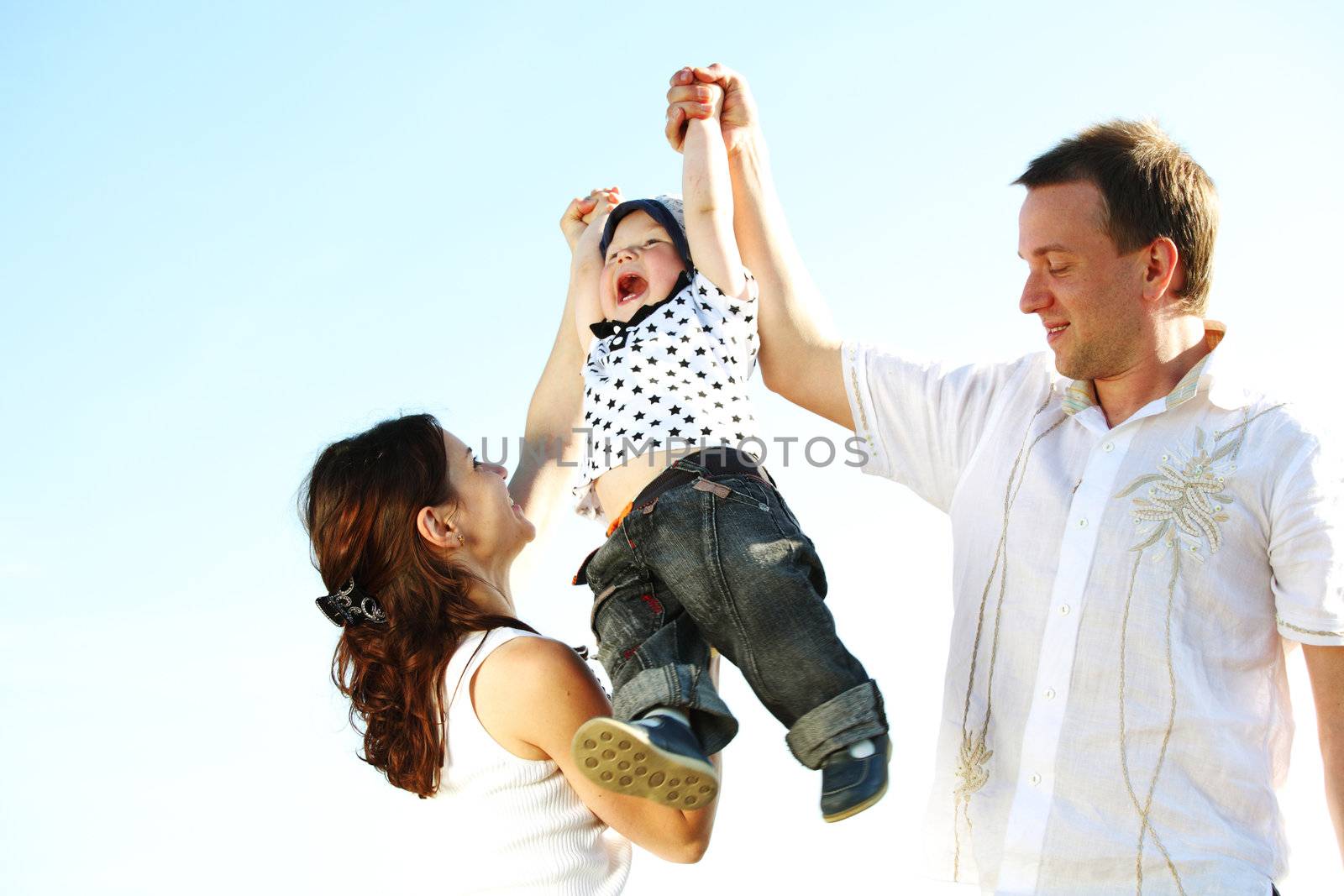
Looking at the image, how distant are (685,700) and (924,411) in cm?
111

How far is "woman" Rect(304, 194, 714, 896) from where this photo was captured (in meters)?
2.98

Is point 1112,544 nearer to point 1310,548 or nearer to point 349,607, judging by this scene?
point 1310,548

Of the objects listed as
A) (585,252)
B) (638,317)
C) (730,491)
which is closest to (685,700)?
(730,491)

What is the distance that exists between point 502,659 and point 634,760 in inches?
25.8

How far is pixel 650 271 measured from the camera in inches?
138

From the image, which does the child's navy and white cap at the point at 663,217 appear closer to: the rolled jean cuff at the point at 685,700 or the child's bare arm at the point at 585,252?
the child's bare arm at the point at 585,252

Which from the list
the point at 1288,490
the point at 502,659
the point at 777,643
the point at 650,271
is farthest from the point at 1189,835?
the point at 650,271

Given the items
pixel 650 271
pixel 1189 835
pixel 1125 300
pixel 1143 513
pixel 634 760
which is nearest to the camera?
pixel 634 760

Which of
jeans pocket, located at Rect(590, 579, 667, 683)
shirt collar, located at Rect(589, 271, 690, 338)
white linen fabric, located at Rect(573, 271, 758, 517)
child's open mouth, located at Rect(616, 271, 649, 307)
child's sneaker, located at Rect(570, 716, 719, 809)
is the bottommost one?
child's sneaker, located at Rect(570, 716, 719, 809)

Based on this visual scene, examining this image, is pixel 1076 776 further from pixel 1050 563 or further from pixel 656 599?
pixel 656 599

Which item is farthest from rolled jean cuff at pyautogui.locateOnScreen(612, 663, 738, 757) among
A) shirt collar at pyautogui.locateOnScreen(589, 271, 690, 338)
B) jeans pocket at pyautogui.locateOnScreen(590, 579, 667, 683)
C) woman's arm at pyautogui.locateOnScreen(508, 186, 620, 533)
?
woman's arm at pyautogui.locateOnScreen(508, 186, 620, 533)

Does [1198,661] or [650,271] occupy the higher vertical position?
[650,271]

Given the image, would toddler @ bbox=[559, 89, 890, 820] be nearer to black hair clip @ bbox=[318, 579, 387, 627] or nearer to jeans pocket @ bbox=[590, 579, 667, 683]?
jeans pocket @ bbox=[590, 579, 667, 683]

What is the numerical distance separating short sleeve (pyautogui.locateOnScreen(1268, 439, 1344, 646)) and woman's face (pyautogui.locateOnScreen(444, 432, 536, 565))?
6.35 feet
